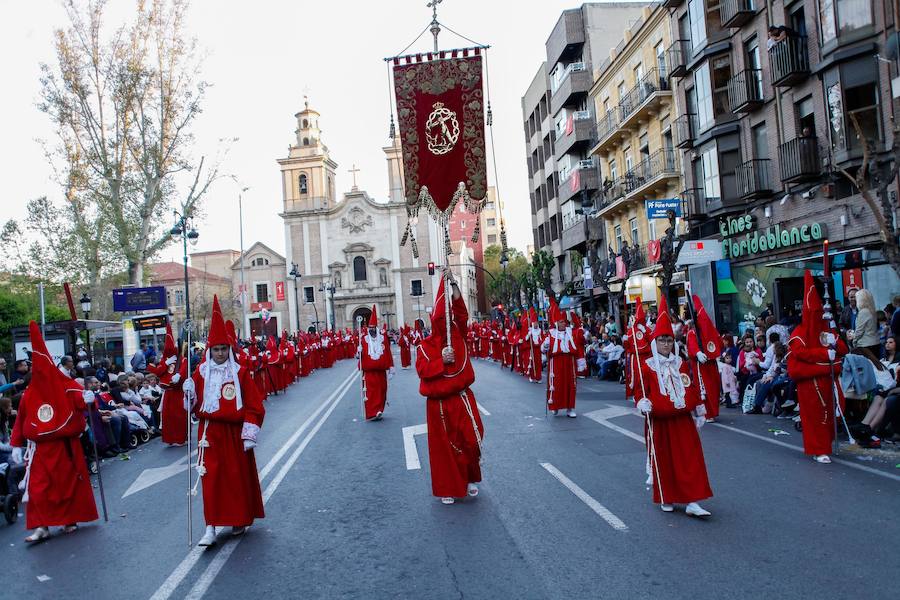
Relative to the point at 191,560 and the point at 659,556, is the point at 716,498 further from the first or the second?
the point at 191,560

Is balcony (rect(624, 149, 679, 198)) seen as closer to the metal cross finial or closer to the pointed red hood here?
the metal cross finial

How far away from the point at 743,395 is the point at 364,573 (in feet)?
35.7

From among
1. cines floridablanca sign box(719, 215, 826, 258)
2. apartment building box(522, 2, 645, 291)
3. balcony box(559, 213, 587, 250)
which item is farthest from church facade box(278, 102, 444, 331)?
cines floridablanca sign box(719, 215, 826, 258)

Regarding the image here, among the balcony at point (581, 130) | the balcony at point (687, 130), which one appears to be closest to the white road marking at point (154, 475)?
the balcony at point (687, 130)

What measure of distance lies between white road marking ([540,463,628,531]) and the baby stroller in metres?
6.02

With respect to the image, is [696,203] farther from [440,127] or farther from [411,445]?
[411,445]

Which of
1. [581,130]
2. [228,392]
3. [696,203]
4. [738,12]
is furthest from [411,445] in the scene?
[581,130]

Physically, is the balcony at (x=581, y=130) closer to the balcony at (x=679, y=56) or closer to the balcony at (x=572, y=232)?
the balcony at (x=572, y=232)

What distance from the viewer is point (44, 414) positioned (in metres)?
8.08

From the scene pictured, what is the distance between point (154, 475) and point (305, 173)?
74.0 metres

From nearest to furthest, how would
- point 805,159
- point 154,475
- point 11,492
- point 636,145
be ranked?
point 11,492 < point 154,475 < point 805,159 < point 636,145

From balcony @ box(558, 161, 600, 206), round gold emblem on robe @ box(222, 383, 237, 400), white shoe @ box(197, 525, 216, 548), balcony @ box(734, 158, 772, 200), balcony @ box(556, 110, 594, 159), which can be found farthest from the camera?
balcony @ box(558, 161, 600, 206)

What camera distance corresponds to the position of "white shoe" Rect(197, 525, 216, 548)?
22.8ft

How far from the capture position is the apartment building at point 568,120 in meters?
40.3
